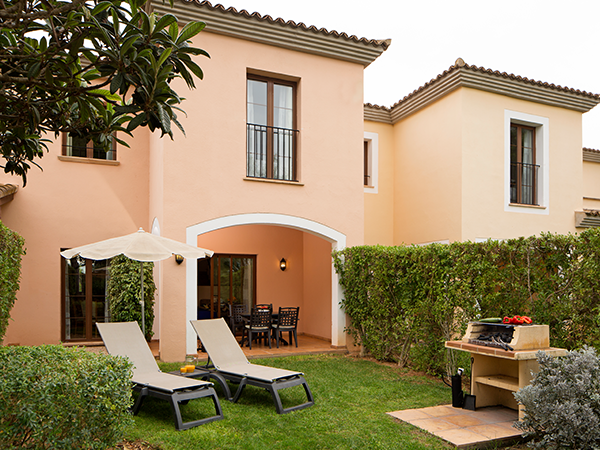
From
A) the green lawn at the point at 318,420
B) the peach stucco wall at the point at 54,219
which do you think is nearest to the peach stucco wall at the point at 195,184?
the peach stucco wall at the point at 54,219

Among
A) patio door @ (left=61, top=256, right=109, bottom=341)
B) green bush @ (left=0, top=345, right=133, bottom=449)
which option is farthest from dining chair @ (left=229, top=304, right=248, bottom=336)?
green bush @ (left=0, top=345, right=133, bottom=449)

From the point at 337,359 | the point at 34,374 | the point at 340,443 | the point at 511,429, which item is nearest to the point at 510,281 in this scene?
the point at 511,429

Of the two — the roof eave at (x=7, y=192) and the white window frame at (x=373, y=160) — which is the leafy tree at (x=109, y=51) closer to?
the roof eave at (x=7, y=192)

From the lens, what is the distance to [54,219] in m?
10.7

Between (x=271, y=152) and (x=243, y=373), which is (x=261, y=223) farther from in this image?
(x=243, y=373)

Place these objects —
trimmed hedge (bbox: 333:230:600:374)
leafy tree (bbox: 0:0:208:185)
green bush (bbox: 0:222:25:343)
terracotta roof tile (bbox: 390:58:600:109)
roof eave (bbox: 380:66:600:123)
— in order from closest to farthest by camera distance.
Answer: leafy tree (bbox: 0:0:208:185) → trimmed hedge (bbox: 333:230:600:374) → green bush (bbox: 0:222:25:343) → terracotta roof tile (bbox: 390:58:600:109) → roof eave (bbox: 380:66:600:123)

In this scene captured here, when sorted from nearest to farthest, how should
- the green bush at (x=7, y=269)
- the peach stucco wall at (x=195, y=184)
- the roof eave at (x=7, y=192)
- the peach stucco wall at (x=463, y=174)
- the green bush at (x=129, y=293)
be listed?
the green bush at (x=7, y=269)
the green bush at (x=129, y=293)
the roof eave at (x=7, y=192)
the peach stucco wall at (x=195, y=184)
the peach stucco wall at (x=463, y=174)

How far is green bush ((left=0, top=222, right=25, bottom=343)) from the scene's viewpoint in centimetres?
620

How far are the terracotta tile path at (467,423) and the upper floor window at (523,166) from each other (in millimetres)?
8415

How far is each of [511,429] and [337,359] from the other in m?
4.79

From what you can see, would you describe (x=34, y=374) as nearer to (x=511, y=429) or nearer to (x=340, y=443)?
(x=340, y=443)

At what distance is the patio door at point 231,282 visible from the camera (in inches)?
509

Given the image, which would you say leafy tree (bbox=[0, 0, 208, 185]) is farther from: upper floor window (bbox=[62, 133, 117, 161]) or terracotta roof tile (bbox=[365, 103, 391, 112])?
terracotta roof tile (bbox=[365, 103, 391, 112])

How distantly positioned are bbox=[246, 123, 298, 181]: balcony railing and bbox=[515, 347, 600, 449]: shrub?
6996 millimetres
